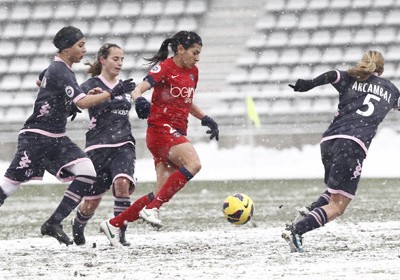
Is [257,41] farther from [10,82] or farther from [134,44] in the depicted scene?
[10,82]

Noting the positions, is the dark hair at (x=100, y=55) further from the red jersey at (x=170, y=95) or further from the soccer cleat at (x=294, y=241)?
the soccer cleat at (x=294, y=241)

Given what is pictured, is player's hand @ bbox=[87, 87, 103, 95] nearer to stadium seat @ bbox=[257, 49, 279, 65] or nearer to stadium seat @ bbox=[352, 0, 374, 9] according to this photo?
stadium seat @ bbox=[257, 49, 279, 65]

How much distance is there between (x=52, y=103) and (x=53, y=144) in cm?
33

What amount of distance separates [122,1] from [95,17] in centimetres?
95

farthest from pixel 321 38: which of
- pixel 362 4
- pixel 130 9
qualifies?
pixel 130 9

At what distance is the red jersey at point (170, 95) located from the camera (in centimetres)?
844

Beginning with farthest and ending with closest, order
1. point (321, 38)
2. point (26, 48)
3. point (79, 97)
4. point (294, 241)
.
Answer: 1. point (26, 48)
2. point (321, 38)
3. point (79, 97)
4. point (294, 241)

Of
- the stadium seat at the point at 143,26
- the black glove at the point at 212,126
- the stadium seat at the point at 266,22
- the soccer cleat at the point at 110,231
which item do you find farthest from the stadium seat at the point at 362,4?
the soccer cleat at the point at 110,231

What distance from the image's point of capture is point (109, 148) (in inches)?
345

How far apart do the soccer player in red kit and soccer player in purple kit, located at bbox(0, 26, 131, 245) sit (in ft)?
1.34

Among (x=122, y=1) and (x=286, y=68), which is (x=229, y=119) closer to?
(x=286, y=68)

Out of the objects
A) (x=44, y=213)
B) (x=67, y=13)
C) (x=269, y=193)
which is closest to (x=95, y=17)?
(x=67, y=13)

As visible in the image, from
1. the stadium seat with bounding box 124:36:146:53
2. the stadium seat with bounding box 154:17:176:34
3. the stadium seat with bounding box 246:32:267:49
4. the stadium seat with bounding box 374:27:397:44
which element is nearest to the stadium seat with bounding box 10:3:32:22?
the stadium seat with bounding box 124:36:146:53

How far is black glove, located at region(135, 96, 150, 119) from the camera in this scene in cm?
811
